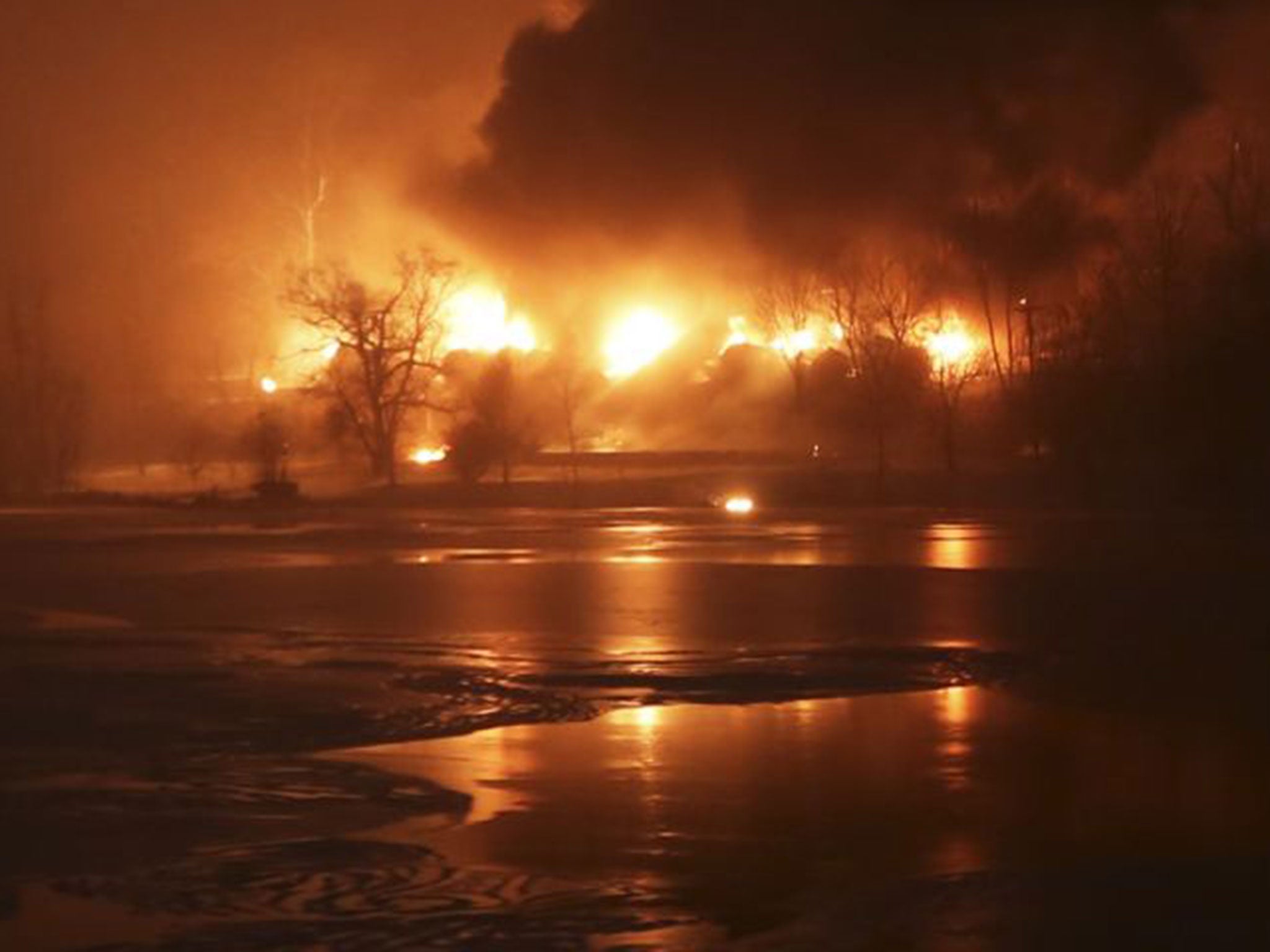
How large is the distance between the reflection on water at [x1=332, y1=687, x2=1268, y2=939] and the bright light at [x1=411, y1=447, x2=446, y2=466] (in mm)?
64635

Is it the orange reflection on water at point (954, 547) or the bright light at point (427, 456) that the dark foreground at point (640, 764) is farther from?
the bright light at point (427, 456)

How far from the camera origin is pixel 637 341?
91625mm

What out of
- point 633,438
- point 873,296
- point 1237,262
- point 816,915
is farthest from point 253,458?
point 816,915

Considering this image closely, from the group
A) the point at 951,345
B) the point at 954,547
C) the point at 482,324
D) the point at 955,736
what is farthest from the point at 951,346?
the point at 955,736

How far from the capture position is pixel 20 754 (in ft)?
54.7

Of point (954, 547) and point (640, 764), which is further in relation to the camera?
point (954, 547)

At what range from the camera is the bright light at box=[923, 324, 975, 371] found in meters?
81.1

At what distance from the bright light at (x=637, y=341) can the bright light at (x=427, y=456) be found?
26.0 ft

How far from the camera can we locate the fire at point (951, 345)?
81000 mm

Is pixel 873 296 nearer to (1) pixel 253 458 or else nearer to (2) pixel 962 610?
(1) pixel 253 458

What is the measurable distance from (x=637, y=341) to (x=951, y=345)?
581 inches

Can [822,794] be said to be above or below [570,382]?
below

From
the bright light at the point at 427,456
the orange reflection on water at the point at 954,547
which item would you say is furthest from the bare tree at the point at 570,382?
the orange reflection on water at the point at 954,547

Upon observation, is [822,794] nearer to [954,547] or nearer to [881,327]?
[954,547]
